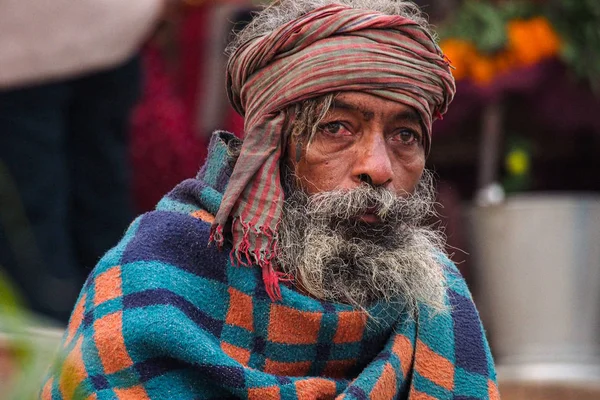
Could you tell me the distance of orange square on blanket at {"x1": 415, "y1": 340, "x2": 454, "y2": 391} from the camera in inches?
94.9

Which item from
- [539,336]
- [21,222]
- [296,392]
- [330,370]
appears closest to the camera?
[296,392]

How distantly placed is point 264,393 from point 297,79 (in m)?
0.71

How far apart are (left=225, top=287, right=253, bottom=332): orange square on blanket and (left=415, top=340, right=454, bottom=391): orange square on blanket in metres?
0.42

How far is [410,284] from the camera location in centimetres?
244

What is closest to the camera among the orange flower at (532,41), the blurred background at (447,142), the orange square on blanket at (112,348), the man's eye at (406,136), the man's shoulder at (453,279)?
the orange square on blanket at (112,348)

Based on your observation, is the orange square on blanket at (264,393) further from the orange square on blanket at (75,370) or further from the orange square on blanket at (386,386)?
the orange square on blanket at (75,370)

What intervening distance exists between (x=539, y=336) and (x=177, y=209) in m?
3.28

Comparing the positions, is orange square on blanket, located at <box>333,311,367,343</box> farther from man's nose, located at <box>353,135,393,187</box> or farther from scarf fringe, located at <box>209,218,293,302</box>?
man's nose, located at <box>353,135,393,187</box>

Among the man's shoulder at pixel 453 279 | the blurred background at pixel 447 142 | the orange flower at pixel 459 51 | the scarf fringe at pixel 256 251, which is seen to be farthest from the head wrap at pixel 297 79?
the orange flower at pixel 459 51

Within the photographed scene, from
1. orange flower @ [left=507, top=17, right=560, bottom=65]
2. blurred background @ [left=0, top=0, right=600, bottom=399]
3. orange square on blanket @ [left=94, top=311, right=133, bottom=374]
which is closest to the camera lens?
orange square on blanket @ [left=94, top=311, right=133, bottom=374]

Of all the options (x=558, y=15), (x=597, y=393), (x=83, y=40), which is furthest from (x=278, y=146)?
(x=558, y=15)

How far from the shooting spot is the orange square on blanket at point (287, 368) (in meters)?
2.34

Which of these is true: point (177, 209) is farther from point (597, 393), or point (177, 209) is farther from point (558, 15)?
point (558, 15)

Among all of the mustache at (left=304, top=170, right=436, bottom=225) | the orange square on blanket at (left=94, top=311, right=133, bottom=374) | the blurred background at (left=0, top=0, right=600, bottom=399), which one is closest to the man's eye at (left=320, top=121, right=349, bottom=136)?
the mustache at (left=304, top=170, right=436, bottom=225)
